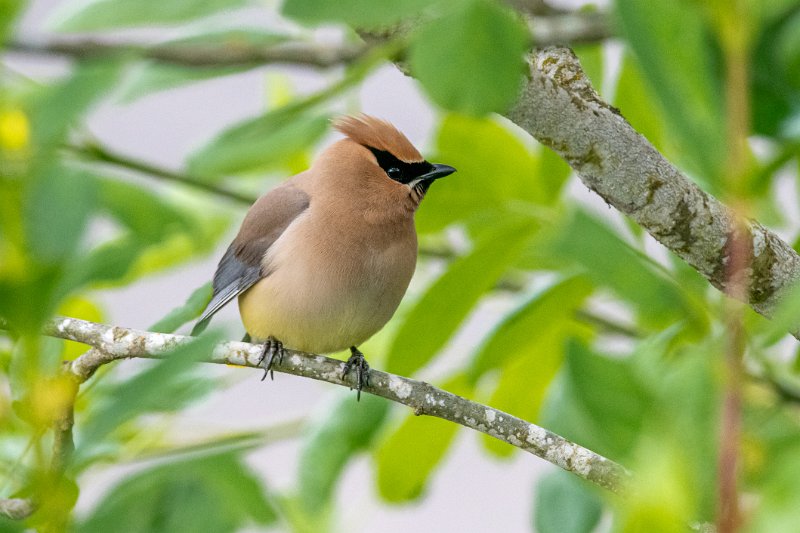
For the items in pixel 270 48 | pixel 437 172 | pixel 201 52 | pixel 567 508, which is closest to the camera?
pixel 201 52

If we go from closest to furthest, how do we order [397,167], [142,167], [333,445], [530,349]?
[333,445] → [530,349] → [142,167] → [397,167]

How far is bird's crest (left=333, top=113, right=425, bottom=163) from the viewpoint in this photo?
2.78 m

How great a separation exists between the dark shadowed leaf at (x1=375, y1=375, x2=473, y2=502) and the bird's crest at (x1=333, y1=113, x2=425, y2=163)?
0.93 metres

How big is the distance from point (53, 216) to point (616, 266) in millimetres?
431

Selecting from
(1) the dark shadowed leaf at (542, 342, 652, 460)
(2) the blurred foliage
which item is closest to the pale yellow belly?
(2) the blurred foliage

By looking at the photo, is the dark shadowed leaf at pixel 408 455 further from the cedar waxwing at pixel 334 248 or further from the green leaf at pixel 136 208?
the green leaf at pixel 136 208

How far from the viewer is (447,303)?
1744 millimetres

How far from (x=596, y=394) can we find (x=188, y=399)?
322 mm

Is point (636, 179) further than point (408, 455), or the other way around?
point (408, 455)

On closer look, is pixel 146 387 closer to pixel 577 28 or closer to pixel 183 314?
pixel 577 28

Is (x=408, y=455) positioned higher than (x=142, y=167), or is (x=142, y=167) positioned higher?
(x=142, y=167)

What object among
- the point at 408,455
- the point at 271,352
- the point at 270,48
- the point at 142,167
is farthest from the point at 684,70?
the point at 271,352

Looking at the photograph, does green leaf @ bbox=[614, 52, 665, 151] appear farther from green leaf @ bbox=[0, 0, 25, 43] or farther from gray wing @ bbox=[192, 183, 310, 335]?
gray wing @ bbox=[192, 183, 310, 335]

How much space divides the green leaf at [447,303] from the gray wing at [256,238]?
101 centimetres
